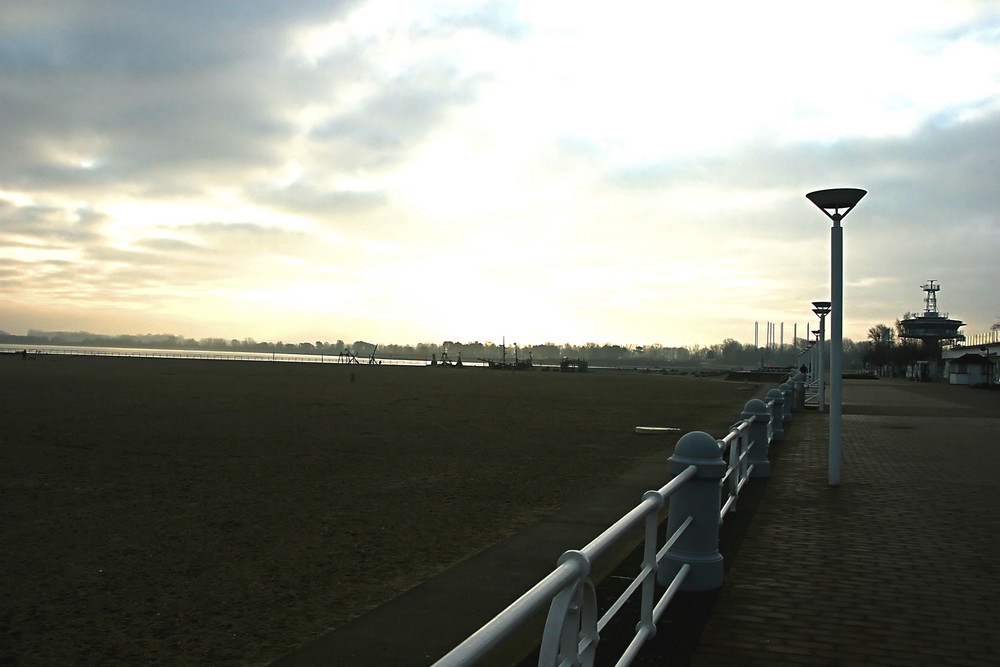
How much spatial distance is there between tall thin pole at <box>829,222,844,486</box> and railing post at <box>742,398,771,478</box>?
91 centimetres

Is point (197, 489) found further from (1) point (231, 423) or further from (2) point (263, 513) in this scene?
(1) point (231, 423)

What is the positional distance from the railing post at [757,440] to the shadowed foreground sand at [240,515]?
2258 mm

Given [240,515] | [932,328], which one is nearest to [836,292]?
[240,515]

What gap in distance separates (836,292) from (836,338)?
25.0 inches

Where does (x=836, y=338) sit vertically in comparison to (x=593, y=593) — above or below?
above

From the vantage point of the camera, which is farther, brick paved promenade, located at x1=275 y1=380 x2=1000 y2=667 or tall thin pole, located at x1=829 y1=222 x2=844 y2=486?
tall thin pole, located at x1=829 y1=222 x2=844 y2=486

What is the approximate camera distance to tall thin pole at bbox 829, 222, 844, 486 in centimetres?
1086

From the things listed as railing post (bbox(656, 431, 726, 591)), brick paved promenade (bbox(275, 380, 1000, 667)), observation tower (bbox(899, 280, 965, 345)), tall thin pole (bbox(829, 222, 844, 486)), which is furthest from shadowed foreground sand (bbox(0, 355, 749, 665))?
observation tower (bbox(899, 280, 965, 345))

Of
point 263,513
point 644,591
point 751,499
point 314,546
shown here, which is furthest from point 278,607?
point 751,499

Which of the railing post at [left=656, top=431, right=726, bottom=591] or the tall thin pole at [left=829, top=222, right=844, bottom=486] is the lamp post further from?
the railing post at [left=656, top=431, right=726, bottom=591]

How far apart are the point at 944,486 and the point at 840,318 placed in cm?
274

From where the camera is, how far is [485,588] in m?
6.17

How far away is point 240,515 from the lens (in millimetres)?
9180

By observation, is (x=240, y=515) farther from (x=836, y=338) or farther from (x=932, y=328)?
(x=932, y=328)
